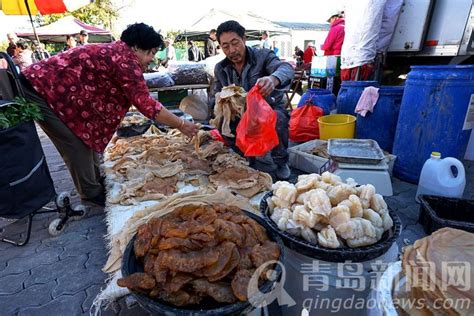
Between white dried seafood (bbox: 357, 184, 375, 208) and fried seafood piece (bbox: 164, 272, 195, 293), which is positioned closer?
fried seafood piece (bbox: 164, 272, 195, 293)

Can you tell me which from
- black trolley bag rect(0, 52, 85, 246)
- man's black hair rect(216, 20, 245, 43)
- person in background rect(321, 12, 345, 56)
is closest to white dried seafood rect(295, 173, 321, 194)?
man's black hair rect(216, 20, 245, 43)

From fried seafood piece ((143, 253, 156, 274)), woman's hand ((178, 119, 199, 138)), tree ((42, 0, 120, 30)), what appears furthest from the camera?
tree ((42, 0, 120, 30))

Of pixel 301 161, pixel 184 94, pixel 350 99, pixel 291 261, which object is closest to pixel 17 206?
pixel 291 261

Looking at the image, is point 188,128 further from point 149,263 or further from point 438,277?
point 438,277

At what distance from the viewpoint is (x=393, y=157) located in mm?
3029

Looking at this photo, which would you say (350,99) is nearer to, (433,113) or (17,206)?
(433,113)

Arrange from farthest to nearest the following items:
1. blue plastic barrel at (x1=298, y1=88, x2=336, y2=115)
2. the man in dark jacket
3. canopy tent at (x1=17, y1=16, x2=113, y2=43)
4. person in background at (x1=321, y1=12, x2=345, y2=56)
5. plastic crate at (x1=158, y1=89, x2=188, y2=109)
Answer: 1. canopy tent at (x1=17, y1=16, x2=113, y2=43)
2. plastic crate at (x1=158, y1=89, x2=188, y2=109)
3. person in background at (x1=321, y1=12, x2=345, y2=56)
4. blue plastic barrel at (x1=298, y1=88, x2=336, y2=115)
5. the man in dark jacket

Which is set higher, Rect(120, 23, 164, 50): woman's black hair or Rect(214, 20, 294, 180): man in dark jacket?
Rect(120, 23, 164, 50): woman's black hair

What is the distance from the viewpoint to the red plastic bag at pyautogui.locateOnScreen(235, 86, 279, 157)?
2.32m

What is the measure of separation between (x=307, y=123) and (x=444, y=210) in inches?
81.7

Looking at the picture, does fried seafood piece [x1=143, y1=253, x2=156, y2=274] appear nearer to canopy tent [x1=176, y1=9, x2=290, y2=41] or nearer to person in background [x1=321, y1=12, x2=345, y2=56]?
person in background [x1=321, y1=12, x2=345, y2=56]

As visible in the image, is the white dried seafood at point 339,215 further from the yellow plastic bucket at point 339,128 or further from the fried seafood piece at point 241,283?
the yellow plastic bucket at point 339,128

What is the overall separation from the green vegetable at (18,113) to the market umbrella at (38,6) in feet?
16.7

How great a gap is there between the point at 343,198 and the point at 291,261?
0.42 meters
